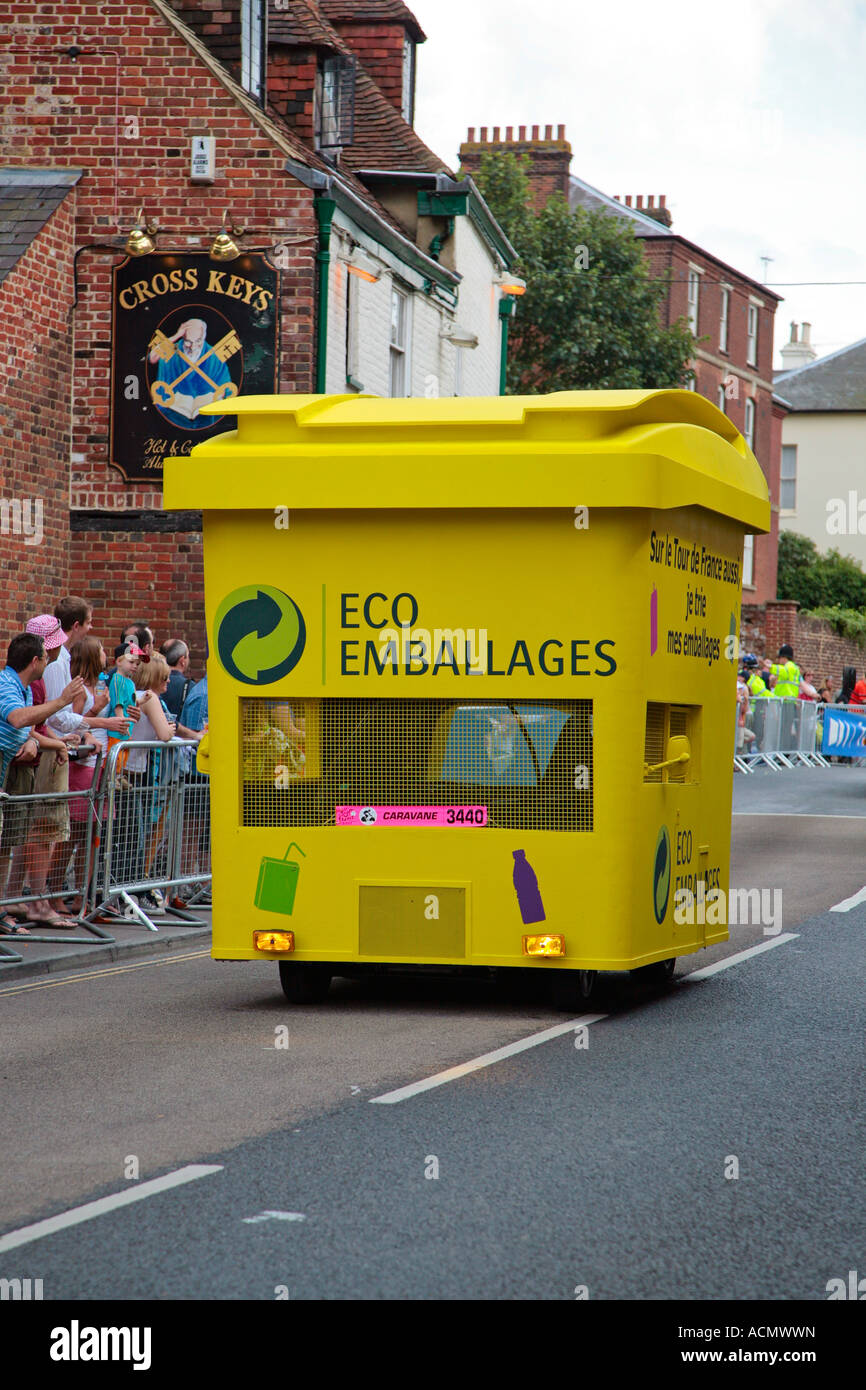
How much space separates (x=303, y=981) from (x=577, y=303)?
3314 cm

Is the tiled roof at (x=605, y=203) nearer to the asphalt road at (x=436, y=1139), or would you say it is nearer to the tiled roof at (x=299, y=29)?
the tiled roof at (x=299, y=29)

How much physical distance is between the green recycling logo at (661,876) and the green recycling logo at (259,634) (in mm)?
2075

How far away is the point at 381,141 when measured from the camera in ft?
86.7

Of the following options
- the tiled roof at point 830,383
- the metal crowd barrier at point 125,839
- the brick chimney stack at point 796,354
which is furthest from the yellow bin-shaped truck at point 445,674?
the brick chimney stack at point 796,354

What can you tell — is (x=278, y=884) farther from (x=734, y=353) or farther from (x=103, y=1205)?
(x=734, y=353)

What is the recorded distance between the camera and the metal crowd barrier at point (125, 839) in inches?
453

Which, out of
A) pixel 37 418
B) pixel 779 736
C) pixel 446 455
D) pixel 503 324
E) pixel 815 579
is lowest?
pixel 779 736

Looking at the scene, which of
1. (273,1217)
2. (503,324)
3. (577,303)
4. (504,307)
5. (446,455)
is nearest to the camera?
(273,1217)

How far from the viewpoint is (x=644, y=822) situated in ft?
29.3

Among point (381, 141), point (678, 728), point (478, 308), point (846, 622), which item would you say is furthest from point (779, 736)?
point (678, 728)

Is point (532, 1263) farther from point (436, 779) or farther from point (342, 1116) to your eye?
point (436, 779)
